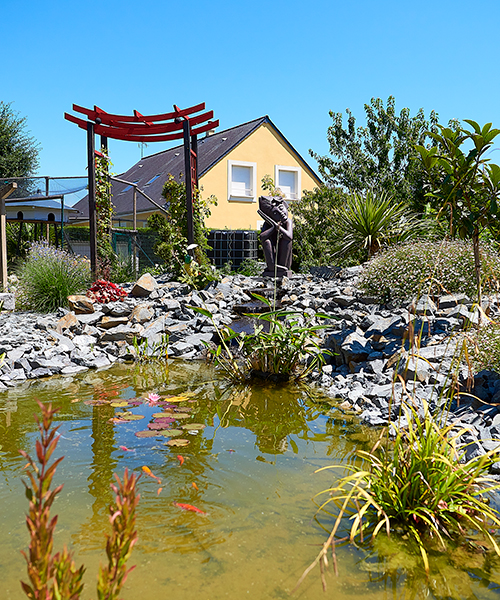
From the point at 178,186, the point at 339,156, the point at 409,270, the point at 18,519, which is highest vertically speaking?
the point at 339,156

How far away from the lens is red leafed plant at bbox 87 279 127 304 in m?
8.32

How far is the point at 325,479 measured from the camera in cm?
304

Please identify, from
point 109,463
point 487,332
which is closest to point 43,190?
point 109,463

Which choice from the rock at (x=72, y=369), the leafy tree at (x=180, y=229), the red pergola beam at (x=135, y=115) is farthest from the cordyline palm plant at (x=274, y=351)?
the red pergola beam at (x=135, y=115)

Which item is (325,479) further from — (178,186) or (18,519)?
(178,186)

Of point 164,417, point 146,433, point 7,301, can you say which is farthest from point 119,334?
point 146,433

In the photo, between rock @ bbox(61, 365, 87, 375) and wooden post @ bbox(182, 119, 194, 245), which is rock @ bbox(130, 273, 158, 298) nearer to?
wooden post @ bbox(182, 119, 194, 245)

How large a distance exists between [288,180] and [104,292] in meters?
13.9

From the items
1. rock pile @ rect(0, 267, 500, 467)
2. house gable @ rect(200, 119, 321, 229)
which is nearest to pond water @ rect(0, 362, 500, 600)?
rock pile @ rect(0, 267, 500, 467)

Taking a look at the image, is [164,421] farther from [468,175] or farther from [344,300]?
[344,300]

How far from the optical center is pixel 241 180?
19.6 meters

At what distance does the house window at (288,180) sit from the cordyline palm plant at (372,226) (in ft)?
35.4

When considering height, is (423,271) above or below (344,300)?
above

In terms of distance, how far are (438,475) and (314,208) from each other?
13.3 meters
